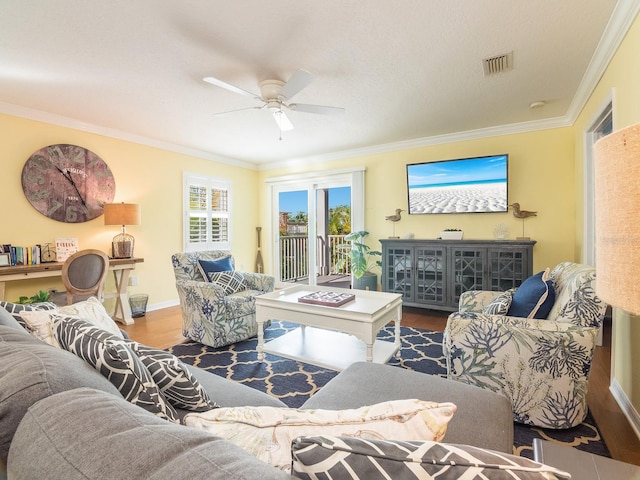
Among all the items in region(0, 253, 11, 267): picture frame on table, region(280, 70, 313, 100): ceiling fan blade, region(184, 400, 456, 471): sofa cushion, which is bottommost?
region(184, 400, 456, 471): sofa cushion

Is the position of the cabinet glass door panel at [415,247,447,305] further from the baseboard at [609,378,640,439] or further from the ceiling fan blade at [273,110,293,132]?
the ceiling fan blade at [273,110,293,132]

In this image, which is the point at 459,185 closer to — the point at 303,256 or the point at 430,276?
the point at 430,276

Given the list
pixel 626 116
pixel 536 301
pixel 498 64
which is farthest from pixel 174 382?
pixel 498 64

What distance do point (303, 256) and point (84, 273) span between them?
3.81 m

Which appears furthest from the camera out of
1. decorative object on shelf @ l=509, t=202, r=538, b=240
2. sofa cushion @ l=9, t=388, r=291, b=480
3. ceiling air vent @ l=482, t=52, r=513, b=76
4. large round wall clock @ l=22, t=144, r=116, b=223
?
decorative object on shelf @ l=509, t=202, r=538, b=240

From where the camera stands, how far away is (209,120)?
3729mm

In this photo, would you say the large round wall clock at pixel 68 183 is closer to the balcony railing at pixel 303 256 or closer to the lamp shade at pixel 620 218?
the balcony railing at pixel 303 256

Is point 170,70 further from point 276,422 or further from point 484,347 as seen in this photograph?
point 484,347

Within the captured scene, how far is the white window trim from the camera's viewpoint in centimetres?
500

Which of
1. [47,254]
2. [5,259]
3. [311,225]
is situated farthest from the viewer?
[311,225]

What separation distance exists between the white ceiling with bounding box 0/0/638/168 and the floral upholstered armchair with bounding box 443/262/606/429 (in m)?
1.69

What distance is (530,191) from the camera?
3.99 meters

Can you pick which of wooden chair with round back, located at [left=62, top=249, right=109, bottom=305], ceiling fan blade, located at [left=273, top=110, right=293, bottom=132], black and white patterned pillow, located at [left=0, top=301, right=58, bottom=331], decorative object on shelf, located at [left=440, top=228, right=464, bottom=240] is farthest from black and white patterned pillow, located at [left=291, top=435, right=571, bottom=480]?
decorative object on shelf, located at [left=440, top=228, right=464, bottom=240]

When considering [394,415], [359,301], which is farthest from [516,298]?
[394,415]
